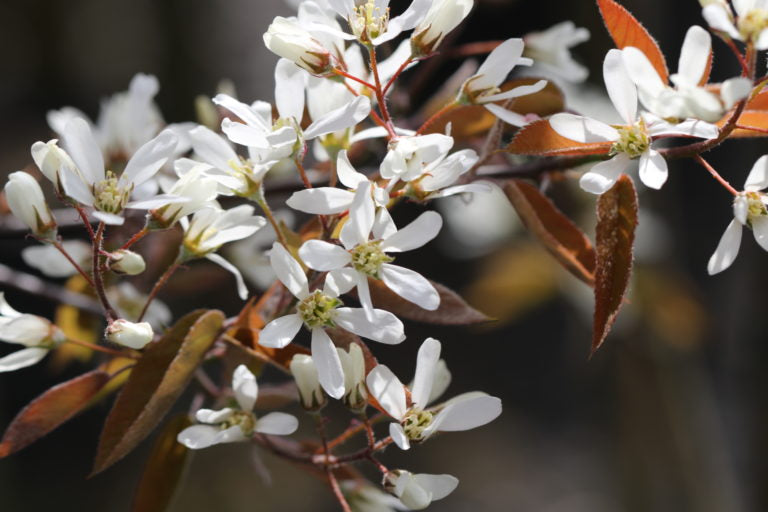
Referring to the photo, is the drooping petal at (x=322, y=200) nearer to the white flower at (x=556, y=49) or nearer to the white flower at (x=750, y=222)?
the white flower at (x=750, y=222)

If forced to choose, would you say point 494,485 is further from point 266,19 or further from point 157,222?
point 157,222

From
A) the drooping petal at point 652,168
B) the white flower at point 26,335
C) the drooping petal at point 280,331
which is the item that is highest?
the drooping petal at point 652,168

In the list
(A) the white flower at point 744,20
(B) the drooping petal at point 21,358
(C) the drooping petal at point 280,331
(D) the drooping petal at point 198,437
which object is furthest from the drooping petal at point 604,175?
(B) the drooping petal at point 21,358

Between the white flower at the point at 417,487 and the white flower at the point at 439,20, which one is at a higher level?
the white flower at the point at 439,20

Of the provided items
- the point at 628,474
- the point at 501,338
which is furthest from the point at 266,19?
the point at 628,474

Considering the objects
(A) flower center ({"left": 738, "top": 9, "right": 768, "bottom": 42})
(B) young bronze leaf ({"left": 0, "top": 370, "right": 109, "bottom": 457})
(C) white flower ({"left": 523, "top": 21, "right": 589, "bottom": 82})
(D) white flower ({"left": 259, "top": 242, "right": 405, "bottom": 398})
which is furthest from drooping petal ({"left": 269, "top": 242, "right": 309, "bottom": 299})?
(C) white flower ({"left": 523, "top": 21, "right": 589, "bottom": 82})

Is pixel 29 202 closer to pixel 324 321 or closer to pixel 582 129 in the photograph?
pixel 324 321
